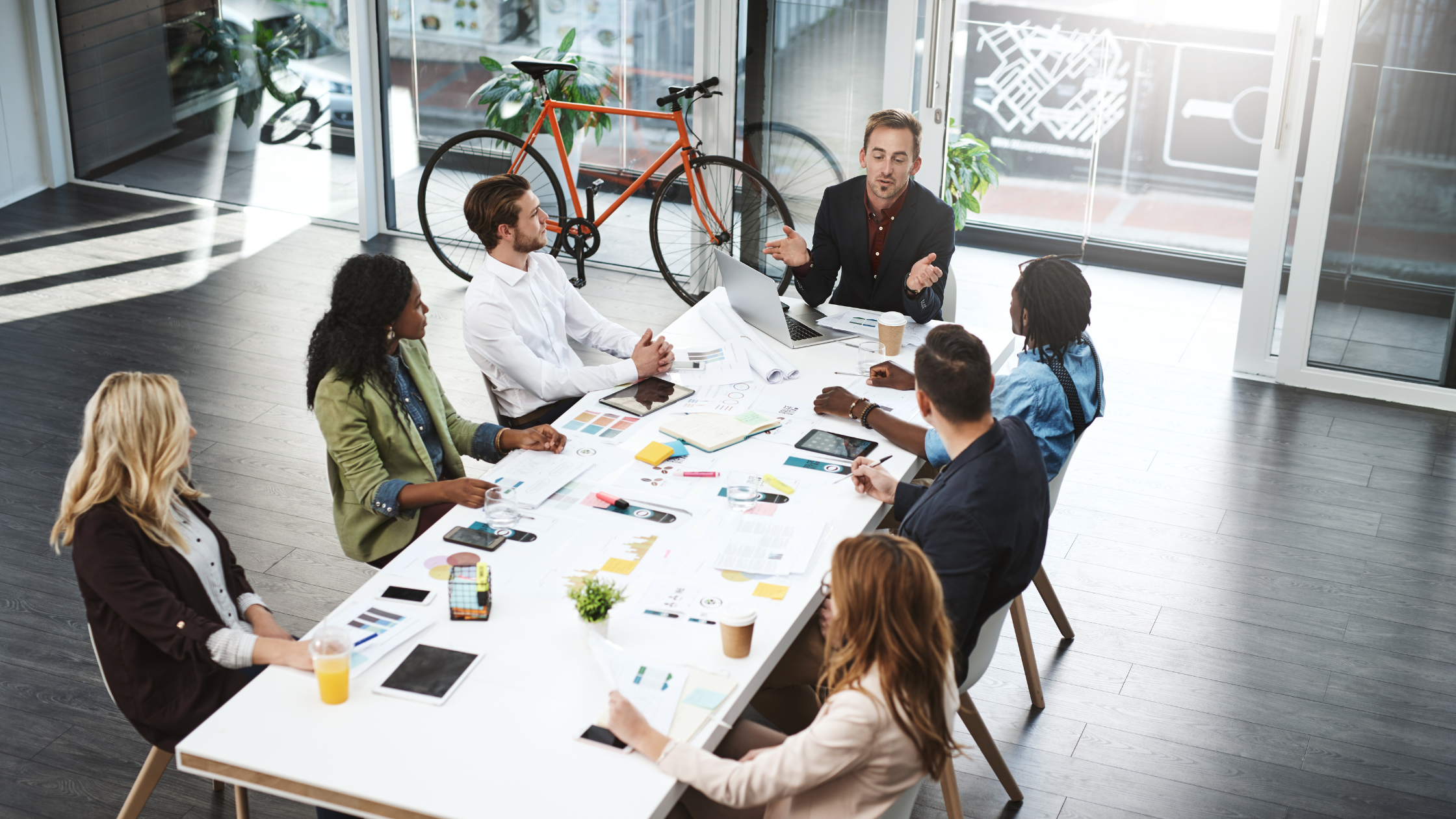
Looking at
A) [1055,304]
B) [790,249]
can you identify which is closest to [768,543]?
[1055,304]

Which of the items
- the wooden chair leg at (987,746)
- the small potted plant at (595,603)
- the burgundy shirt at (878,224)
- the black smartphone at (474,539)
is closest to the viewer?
the small potted plant at (595,603)

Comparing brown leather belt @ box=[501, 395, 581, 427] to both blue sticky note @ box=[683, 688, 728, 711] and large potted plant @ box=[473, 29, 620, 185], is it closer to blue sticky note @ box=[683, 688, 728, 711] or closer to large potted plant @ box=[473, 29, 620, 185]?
blue sticky note @ box=[683, 688, 728, 711]

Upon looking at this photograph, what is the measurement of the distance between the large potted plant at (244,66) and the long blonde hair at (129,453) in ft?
17.4

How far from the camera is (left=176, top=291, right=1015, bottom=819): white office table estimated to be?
204 centimetres

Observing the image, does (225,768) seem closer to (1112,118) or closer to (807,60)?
(807,60)

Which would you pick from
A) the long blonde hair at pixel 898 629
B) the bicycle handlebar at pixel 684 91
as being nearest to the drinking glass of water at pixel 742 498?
the long blonde hair at pixel 898 629

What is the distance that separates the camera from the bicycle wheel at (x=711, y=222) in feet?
19.8

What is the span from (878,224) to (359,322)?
1926mm

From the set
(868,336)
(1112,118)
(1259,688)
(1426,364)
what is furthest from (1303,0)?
(1259,688)

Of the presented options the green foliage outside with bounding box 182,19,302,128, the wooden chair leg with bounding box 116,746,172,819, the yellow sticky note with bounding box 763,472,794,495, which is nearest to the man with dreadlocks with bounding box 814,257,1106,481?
the yellow sticky note with bounding box 763,472,794,495

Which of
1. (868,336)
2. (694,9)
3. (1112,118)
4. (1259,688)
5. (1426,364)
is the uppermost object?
(694,9)

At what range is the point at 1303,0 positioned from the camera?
5.22 metres

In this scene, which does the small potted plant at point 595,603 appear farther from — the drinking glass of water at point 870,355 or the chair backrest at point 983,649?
the drinking glass of water at point 870,355

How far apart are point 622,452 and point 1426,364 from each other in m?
3.96
